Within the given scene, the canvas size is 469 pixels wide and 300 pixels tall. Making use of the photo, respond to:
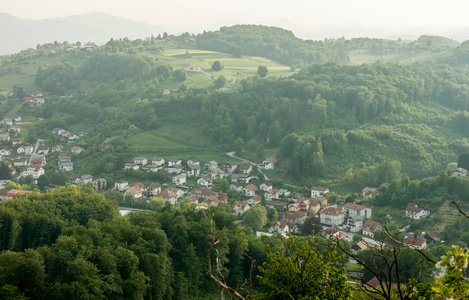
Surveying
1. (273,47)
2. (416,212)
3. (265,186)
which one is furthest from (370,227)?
(273,47)

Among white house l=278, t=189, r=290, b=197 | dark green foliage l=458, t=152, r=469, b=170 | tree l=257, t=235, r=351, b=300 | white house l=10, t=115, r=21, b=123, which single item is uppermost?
tree l=257, t=235, r=351, b=300

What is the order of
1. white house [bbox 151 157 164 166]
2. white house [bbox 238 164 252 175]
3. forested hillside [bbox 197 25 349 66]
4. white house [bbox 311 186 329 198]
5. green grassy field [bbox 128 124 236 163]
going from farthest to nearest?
forested hillside [bbox 197 25 349 66] < green grassy field [bbox 128 124 236 163] < white house [bbox 151 157 164 166] < white house [bbox 238 164 252 175] < white house [bbox 311 186 329 198]

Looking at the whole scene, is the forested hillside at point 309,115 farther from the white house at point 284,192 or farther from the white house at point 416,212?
the white house at point 416,212

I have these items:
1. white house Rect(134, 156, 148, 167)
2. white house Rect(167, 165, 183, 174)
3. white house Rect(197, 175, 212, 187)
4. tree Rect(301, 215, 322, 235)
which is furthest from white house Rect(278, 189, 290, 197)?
white house Rect(134, 156, 148, 167)

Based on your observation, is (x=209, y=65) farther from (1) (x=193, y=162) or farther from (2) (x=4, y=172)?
(2) (x=4, y=172)

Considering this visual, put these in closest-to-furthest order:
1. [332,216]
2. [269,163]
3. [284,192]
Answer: [332,216] < [284,192] < [269,163]

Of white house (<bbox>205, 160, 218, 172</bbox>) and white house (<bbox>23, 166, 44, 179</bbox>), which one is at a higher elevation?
white house (<bbox>205, 160, 218, 172</bbox>)

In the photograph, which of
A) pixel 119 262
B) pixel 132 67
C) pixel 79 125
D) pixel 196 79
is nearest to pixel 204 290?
pixel 119 262

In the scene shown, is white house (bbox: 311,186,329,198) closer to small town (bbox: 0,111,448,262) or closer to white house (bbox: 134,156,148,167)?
small town (bbox: 0,111,448,262)
